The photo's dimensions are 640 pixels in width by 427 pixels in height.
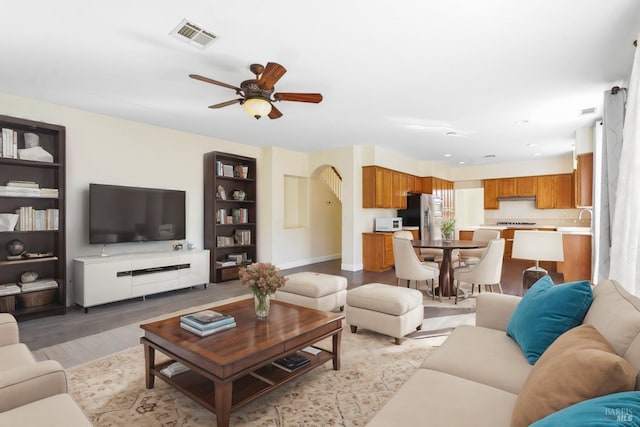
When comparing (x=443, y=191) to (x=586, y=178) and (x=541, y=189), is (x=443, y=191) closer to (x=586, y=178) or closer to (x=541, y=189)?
(x=541, y=189)

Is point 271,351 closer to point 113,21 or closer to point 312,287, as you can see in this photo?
point 312,287

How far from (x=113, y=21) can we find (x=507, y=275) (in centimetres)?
675

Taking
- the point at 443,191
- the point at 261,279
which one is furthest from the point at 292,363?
the point at 443,191

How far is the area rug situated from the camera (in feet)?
6.21

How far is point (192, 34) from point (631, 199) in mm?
3338

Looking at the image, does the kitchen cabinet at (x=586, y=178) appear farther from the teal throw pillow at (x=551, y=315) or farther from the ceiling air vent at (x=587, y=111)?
the teal throw pillow at (x=551, y=315)

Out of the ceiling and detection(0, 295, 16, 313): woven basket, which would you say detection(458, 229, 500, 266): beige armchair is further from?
detection(0, 295, 16, 313): woven basket

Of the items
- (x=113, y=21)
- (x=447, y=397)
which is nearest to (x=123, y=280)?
(x=113, y=21)

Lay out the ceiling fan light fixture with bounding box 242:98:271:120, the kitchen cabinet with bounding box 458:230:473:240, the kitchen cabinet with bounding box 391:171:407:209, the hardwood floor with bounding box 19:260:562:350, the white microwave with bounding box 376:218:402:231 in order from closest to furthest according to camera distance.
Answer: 1. the ceiling fan light fixture with bounding box 242:98:271:120
2. the hardwood floor with bounding box 19:260:562:350
3. the white microwave with bounding box 376:218:402:231
4. the kitchen cabinet with bounding box 391:171:407:209
5. the kitchen cabinet with bounding box 458:230:473:240

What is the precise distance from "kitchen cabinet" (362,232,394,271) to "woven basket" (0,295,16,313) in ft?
17.5

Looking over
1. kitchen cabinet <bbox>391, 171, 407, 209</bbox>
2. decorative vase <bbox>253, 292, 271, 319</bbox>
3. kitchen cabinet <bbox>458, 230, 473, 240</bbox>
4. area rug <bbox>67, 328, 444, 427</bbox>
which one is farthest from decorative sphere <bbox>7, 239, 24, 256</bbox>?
kitchen cabinet <bbox>458, 230, 473, 240</bbox>

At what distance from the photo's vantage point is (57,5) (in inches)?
86.9

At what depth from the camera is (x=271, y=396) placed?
2.13 m

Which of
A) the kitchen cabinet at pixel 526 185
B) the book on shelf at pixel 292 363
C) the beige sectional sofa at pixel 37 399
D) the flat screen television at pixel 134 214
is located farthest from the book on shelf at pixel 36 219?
the kitchen cabinet at pixel 526 185
